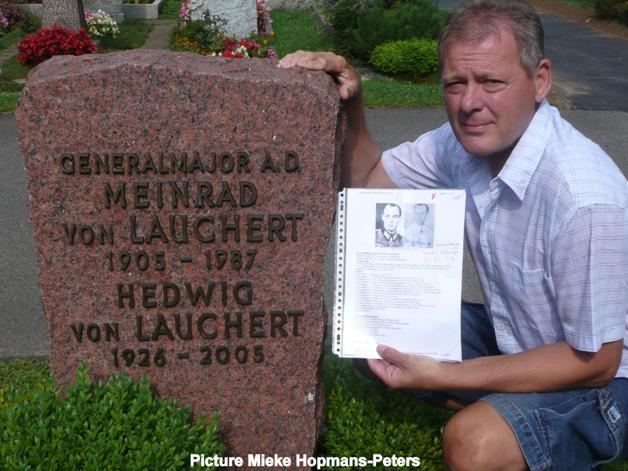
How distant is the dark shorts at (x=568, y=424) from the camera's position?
261 cm

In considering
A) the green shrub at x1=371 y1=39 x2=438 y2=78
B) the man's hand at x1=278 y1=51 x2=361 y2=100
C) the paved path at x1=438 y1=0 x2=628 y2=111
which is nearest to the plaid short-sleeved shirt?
the man's hand at x1=278 y1=51 x2=361 y2=100

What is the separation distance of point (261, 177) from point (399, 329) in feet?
2.24

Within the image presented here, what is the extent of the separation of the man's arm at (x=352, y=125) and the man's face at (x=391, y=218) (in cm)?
46

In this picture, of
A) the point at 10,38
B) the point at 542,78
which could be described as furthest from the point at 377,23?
the point at 542,78

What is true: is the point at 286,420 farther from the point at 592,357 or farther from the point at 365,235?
the point at 592,357

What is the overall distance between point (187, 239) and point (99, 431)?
2.24 ft

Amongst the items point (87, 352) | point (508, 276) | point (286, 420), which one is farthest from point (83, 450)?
point (508, 276)

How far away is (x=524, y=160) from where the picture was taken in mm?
2645

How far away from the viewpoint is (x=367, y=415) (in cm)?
305

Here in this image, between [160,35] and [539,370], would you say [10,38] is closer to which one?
[160,35]

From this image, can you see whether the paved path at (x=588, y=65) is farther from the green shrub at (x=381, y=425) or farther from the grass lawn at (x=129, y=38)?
the green shrub at (x=381, y=425)

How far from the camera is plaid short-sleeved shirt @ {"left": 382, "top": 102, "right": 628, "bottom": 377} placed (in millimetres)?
2482

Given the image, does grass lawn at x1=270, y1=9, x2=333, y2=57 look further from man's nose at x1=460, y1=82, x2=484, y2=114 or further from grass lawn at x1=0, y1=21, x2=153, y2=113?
man's nose at x1=460, y1=82, x2=484, y2=114

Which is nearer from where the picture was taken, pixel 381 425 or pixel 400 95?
pixel 381 425
